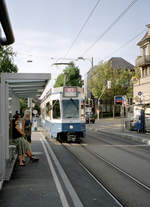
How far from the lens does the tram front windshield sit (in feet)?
52.3

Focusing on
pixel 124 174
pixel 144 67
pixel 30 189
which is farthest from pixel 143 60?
pixel 30 189

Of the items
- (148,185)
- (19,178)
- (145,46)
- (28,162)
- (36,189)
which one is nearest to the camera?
(36,189)

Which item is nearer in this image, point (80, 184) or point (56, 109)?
point (80, 184)

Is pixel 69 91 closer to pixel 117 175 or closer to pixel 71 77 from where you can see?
pixel 117 175

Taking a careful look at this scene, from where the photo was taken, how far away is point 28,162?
32.1ft

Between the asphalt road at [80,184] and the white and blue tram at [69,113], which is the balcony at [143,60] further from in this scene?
the asphalt road at [80,184]

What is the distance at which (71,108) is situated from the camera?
16.0 meters

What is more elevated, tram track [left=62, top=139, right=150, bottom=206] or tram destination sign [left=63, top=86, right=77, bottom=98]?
tram destination sign [left=63, top=86, right=77, bottom=98]

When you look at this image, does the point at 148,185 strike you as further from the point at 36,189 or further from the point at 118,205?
the point at 36,189

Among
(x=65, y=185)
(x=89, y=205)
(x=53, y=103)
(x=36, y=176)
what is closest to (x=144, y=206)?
(x=89, y=205)

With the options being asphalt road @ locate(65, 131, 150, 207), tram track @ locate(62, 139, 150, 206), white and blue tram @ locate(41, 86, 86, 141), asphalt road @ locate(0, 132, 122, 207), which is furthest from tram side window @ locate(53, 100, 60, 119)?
asphalt road @ locate(0, 132, 122, 207)

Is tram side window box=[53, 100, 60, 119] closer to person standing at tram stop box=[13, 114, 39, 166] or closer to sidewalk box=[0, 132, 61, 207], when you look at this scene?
person standing at tram stop box=[13, 114, 39, 166]

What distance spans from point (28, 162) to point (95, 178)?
3086 mm

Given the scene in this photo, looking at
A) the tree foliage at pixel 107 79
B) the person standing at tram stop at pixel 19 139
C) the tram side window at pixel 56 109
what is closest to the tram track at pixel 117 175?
the person standing at tram stop at pixel 19 139
